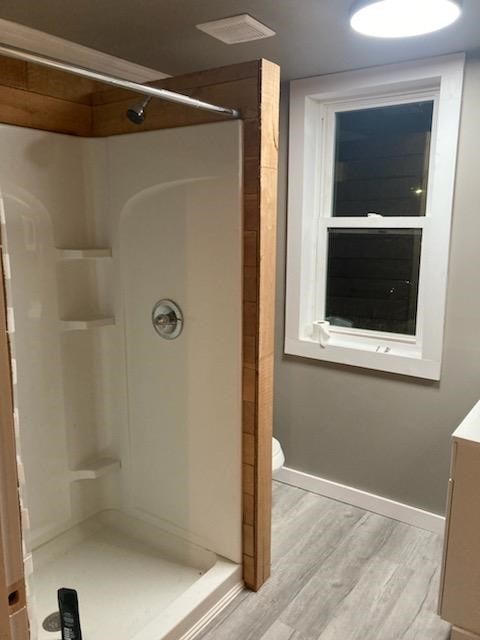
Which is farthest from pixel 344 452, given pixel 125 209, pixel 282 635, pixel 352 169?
pixel 125 209

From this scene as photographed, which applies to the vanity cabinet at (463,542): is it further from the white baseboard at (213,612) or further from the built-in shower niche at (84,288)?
the built-in shower niche at (84,288)

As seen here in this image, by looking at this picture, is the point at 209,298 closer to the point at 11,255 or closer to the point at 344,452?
the point at 11,255

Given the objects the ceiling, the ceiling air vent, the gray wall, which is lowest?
the gray wall

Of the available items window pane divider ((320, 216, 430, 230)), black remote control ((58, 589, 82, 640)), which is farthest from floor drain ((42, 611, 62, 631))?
window pane divider ((320, 216, 430, 230))

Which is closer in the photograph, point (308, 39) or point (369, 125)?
point (308, 39)

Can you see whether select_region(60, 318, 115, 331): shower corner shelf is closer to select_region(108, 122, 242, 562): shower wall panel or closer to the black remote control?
select_region(108, 122, 242, 562): shower wall panel

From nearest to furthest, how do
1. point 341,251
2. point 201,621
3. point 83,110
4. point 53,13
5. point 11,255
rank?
1. point 53,13
2. point 201,621
3. point 11,255
4. point 83,110
5. point 341,251

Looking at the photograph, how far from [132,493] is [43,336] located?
0.87 metres

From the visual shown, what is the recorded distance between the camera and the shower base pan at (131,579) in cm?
187

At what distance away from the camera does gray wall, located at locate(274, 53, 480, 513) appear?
7.23 feet

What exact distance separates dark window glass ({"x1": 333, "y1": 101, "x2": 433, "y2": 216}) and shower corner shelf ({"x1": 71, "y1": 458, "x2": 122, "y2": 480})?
1.69m

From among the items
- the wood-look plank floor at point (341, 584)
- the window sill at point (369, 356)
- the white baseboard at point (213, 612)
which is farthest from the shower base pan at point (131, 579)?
the window sill at point (369, 356)

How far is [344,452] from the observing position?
2.71m

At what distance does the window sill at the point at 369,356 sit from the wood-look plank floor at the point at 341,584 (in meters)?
0.78
